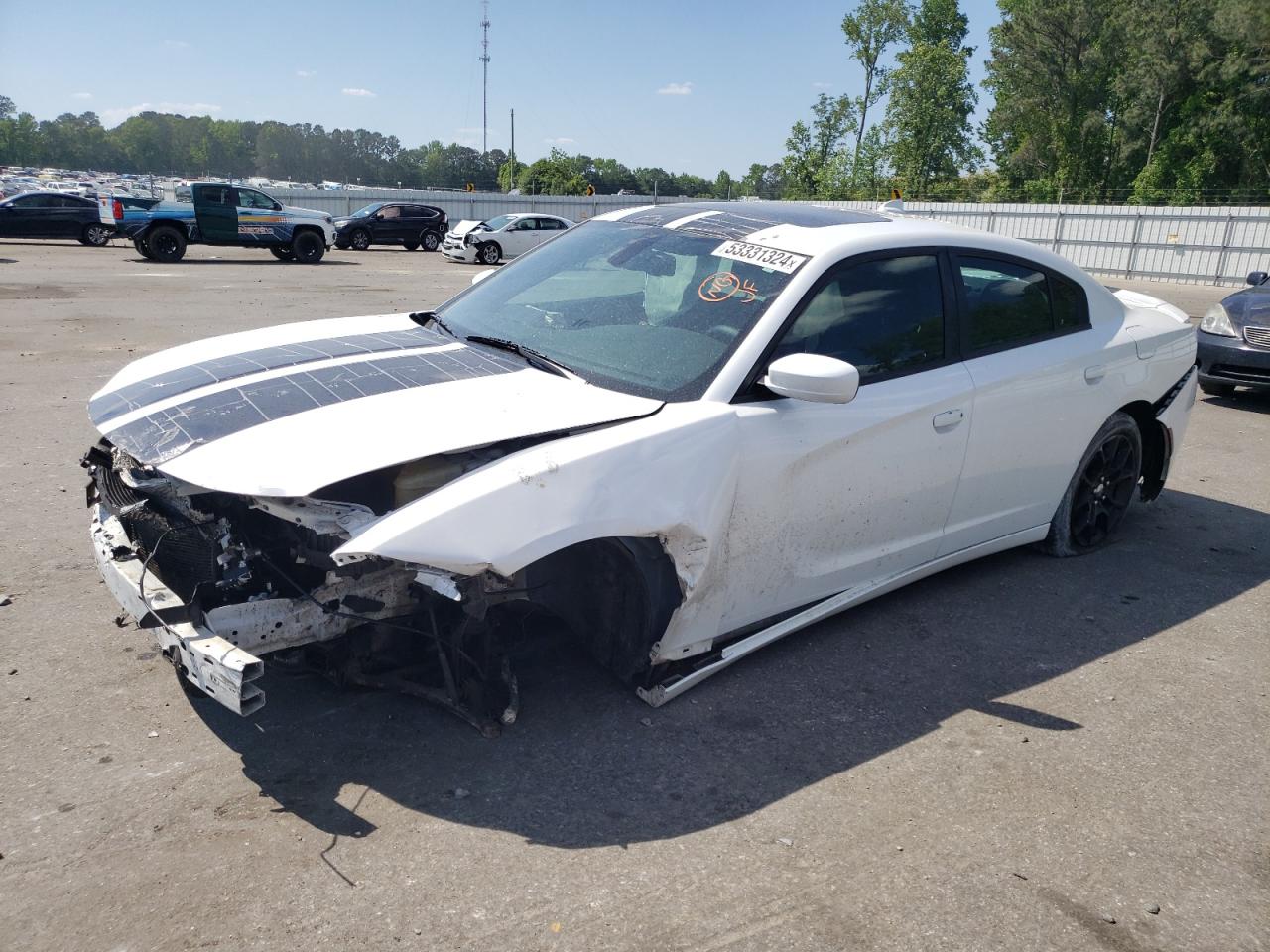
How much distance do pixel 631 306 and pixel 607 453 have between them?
3.31ft

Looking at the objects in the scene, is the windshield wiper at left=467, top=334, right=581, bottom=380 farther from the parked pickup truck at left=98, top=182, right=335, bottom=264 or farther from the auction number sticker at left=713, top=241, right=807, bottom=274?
the parked pickup truck at left=98, top=182, right=335, bottom=264

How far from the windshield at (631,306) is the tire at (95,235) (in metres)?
26.7

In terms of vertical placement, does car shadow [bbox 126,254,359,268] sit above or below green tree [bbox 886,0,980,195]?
below

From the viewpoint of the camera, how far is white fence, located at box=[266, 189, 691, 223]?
4259 cm

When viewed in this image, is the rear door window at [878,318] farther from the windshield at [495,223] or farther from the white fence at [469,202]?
the white fence at [469,202]

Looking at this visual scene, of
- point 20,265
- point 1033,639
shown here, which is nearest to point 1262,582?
point 1033,639

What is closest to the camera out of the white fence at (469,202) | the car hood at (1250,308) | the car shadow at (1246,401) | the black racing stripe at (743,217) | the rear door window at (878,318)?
the rear door window at (878,318)

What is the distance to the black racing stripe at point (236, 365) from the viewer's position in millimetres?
3311

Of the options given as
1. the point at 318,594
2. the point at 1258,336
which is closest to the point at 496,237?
the point at 1258,336

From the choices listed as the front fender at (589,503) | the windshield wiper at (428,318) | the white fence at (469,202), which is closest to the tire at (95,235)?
the white fence at (469,202)

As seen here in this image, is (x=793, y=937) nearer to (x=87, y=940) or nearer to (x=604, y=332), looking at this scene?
(x=87, y=940)

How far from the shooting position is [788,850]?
268 cm

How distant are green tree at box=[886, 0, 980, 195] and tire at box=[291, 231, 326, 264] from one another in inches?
1603

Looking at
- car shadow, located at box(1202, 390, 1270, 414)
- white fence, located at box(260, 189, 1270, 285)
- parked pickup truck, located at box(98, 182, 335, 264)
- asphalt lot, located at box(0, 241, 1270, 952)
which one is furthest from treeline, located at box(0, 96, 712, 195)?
asphalt lot, located at box(0, 241, 1270, 952)
